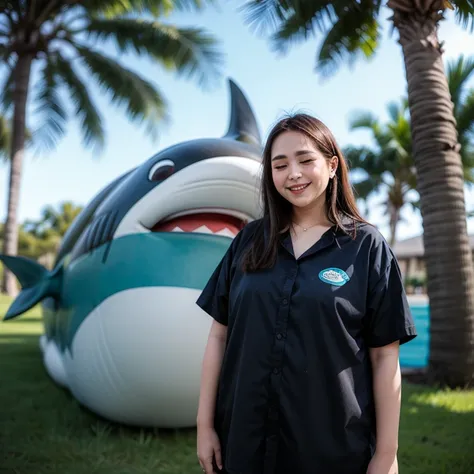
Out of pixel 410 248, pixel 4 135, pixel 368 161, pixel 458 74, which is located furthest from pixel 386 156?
pixel 410 248

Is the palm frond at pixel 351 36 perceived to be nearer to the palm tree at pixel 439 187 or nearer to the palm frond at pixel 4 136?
the palm tree at pixel 439 187

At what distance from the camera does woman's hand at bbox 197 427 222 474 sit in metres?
1.30

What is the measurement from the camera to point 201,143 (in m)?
2.72

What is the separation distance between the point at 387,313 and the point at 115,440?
2098mm

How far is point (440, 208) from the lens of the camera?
458 cm

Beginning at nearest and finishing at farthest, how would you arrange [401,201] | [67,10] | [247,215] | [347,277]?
[347,277]
[247,215]
[67,10]
[401,201]

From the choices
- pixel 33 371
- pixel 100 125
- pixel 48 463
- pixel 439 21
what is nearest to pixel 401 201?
pixel 100 125

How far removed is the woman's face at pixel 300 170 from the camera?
4.16ft

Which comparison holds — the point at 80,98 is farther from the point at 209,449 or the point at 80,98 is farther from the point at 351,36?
the point at 209,449

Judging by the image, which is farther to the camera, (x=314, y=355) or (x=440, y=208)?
(x=440, y=208)

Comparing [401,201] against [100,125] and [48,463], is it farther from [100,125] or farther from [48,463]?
[48,463]

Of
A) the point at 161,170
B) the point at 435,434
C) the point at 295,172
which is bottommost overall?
the point at 435,434

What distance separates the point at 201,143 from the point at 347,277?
1.71m

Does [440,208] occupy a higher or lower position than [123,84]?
lower
